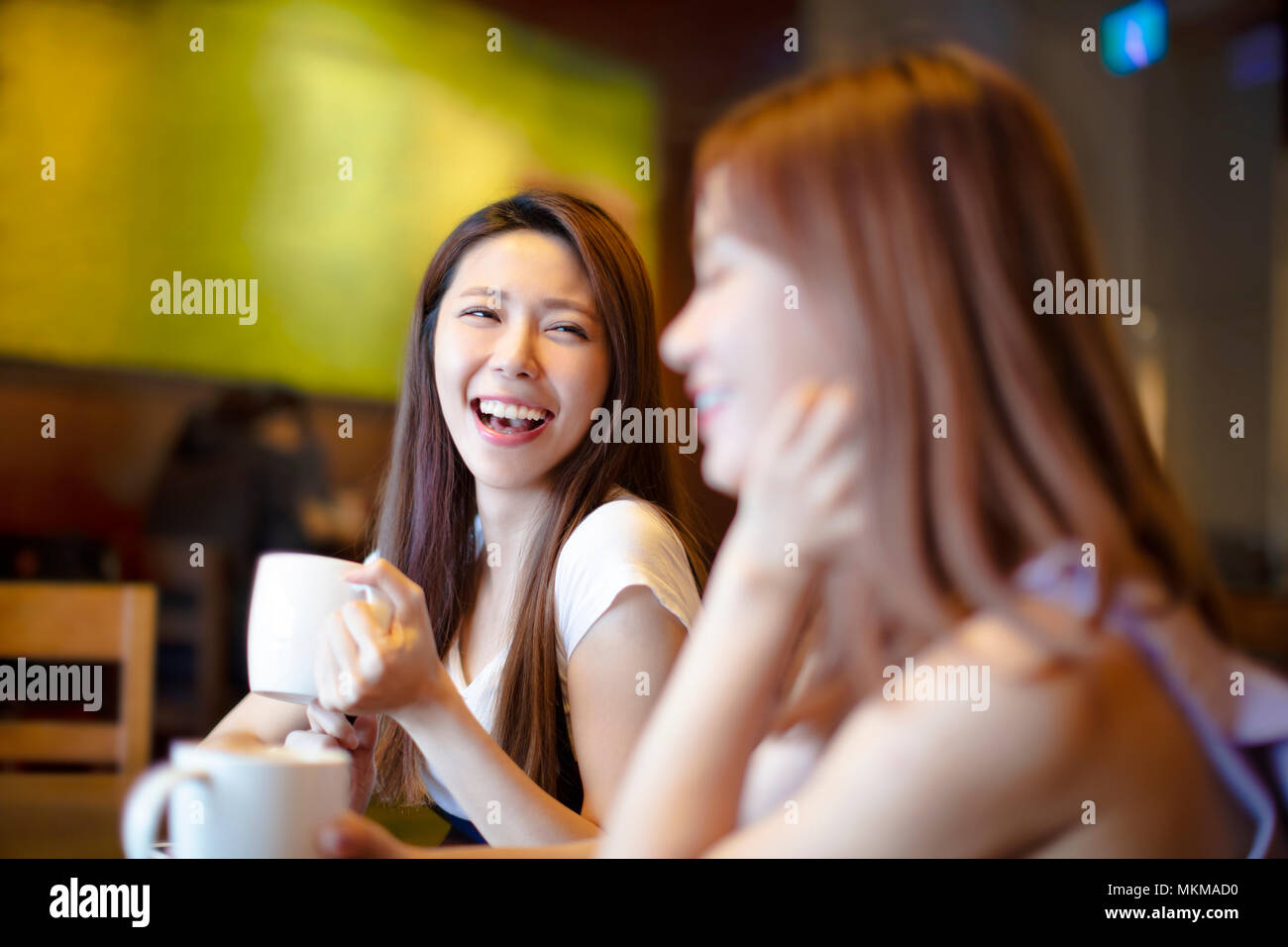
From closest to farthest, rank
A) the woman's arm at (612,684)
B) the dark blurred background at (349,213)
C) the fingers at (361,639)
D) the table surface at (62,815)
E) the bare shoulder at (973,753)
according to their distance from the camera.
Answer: the bare shoulder at (973,753)
the fingers at (361,639)
the woman's arm at (612,684)
the table surface at (62,815)
the dark blurred background at (349,213)

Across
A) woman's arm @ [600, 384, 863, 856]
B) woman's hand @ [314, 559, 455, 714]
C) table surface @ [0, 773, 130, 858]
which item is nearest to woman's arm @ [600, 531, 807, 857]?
woman's arm @ [600, 384, 863, 856]

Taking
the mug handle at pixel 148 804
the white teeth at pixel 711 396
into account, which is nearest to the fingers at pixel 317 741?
the mug handle at pixel 148 804

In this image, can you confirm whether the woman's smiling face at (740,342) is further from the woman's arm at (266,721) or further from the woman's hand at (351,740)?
the woman's arm at (266,721)

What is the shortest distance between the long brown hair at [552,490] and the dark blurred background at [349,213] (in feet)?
5.71

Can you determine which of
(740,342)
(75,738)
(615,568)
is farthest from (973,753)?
(75,738)

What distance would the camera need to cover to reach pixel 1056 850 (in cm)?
53

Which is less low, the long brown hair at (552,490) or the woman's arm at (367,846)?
the long brown hair at (552,490)

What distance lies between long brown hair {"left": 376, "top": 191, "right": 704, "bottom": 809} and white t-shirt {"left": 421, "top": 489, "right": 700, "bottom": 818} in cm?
2

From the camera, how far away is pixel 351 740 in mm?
910

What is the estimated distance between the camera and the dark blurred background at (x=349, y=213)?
326 centimetres

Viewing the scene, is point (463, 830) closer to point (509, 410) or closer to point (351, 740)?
point (351, 740)

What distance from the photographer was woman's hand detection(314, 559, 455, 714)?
0.75 m
